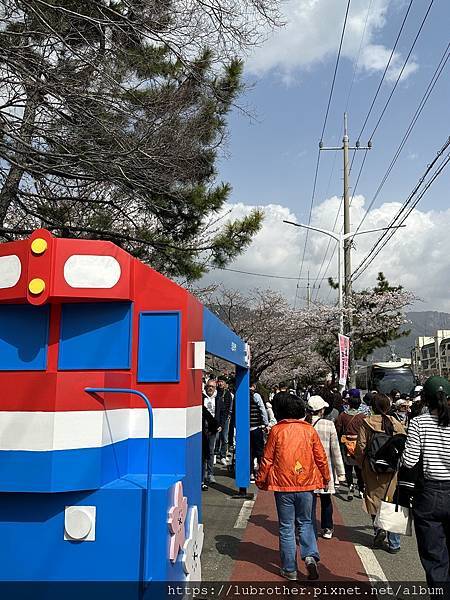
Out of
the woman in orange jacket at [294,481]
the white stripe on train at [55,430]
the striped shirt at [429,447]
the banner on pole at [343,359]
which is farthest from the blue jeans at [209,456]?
the banner on pole at [343,359]

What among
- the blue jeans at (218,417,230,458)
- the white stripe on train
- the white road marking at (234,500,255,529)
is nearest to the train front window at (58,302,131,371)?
the white stripe on train

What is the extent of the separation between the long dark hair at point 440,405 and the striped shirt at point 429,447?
1.5 inches

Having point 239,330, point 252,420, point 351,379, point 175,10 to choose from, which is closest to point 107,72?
point 175,10

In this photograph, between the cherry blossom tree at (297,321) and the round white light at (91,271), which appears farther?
the cherry blossom tree at (297,321)

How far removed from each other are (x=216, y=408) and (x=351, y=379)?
13.6 meters

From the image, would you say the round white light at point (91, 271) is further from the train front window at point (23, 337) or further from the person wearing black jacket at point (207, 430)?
the person wearing black jacket at point (207, 430)

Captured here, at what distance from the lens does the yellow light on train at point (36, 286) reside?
3.16m

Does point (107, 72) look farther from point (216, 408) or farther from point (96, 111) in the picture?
point (216, 408)

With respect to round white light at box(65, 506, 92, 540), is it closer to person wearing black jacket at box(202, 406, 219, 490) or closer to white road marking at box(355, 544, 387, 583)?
white road marking at box(355, 544, 387, 583)

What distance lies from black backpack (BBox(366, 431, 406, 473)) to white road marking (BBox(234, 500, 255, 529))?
6.96 feet

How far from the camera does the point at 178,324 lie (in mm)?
3568

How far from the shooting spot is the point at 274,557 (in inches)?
225

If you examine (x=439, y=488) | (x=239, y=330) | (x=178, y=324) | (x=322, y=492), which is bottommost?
(x=322, y=492)

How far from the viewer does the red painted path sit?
5.13m
